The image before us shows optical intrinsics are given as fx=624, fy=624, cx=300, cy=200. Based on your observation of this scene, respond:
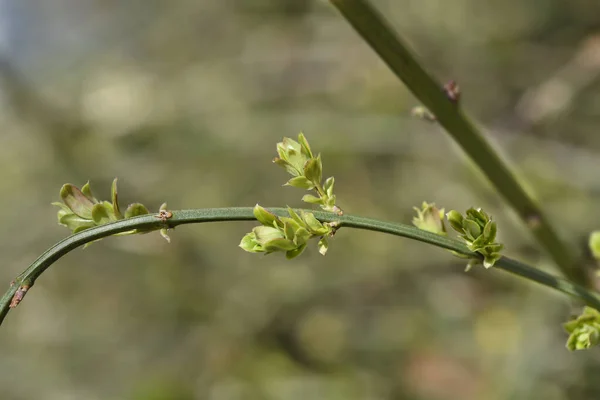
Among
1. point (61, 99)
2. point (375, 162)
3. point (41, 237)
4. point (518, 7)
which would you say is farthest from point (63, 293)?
point (518, 7)

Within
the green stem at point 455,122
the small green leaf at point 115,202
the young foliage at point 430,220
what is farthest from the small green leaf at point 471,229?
the small green leaf at point 115,202

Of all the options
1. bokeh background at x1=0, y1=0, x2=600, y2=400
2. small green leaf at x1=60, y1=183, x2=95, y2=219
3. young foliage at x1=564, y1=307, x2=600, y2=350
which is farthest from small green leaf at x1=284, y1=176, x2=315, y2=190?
bokeh background at x1=0, y1=0, x2=600, y2=400

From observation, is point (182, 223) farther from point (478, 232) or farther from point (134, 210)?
point (478, 232)

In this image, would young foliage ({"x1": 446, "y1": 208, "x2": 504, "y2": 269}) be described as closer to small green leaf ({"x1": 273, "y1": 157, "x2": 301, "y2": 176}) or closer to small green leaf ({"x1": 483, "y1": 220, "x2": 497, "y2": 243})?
small green leaf ({"x1": 483, "y1": 220, "x2": 497, "y2": 243})

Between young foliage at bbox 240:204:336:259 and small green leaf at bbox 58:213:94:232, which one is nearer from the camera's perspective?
young foliage at bbox 240:204:336:259

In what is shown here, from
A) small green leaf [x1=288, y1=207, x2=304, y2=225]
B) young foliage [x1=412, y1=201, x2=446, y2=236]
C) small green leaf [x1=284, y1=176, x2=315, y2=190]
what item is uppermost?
young foliage [x1=412, y1=201, x2=446, y2=236]

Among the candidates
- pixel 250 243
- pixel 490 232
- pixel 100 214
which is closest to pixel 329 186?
pixel 250 243

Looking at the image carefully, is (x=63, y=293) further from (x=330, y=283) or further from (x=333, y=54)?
(x=333, y=54)
